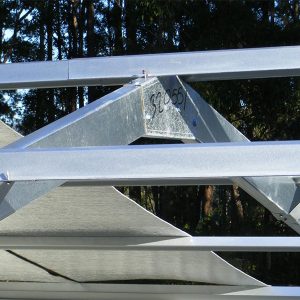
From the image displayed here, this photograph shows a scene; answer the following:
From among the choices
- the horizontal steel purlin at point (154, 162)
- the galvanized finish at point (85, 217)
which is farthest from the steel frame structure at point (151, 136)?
the galvanized finish at point (85, 217)

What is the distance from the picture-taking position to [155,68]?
158 centimetres

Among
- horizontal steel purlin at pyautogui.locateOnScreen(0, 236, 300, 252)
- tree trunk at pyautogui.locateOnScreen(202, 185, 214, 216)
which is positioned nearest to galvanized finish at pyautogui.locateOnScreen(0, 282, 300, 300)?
horizontal steel purlin at pyautogui.locateOnScreen(0, 236, 300, 252)

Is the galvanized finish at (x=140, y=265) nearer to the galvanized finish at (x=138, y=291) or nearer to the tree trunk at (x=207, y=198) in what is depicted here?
the galvanized finish at (x=138, y=291)

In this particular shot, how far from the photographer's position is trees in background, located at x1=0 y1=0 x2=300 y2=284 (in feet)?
37.4

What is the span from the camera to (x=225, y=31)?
11.5m

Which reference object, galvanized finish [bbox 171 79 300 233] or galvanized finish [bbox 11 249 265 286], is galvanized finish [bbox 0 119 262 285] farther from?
galvanized finish [bbox 171 79 300 233]

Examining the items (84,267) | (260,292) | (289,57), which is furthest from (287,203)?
(84,267)

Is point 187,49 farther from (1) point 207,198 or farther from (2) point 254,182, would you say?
(2) point 254,182

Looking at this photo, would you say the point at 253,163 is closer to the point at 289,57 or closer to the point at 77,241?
the point at 289,57

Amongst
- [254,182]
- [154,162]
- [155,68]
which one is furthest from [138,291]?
[154,162]

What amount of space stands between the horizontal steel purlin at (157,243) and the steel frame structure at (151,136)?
24 mm

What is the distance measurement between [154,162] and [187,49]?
10.6m

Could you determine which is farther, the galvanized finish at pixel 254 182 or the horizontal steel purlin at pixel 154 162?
the galvanized finish at pixel 254 182

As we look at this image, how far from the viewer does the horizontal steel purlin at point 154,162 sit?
1.11 m
